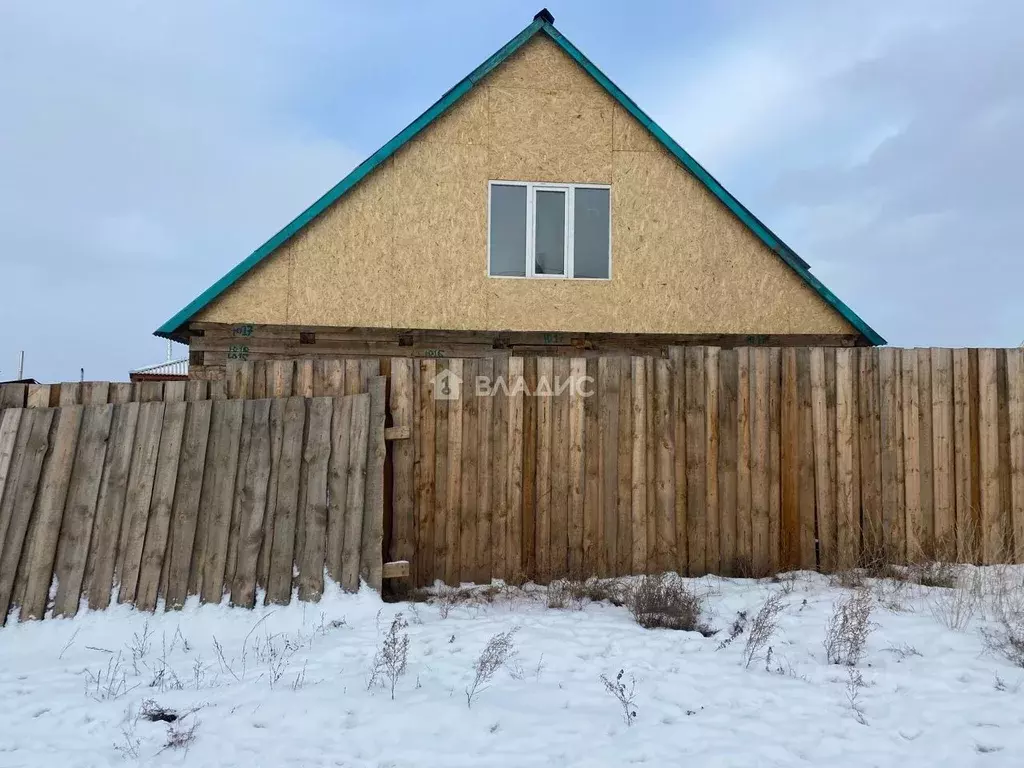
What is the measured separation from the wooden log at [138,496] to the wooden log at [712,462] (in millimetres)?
4985

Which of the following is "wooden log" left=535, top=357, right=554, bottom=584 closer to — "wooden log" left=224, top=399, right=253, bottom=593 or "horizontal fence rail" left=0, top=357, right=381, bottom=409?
"horizontal fence rail" left=0, top=357, right=381, bottom=409

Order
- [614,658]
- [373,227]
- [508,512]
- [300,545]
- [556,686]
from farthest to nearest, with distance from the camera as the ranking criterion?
[373,227] → [508,512] → [300,545] → [614,658] → [556,686]

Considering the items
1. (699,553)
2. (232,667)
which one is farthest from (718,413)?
(232,667)

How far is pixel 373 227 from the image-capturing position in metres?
9.66

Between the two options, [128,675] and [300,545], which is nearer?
[128,675]

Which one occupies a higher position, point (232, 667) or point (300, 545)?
point (300, 545)

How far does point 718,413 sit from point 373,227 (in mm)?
5948

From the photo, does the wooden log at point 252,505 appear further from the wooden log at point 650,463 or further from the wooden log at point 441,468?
the wooden log at point 650,463

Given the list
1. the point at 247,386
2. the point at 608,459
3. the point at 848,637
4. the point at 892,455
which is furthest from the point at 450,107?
the point at 848,637

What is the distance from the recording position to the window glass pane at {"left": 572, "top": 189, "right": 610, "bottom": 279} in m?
10.0

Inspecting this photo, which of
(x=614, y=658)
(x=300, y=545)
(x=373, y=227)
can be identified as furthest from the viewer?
(x=373, y=227)

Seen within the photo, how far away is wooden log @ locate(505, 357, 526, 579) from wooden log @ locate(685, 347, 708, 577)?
160 cm

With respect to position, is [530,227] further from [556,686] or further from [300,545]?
[556,686]

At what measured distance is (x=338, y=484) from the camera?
555 cm
